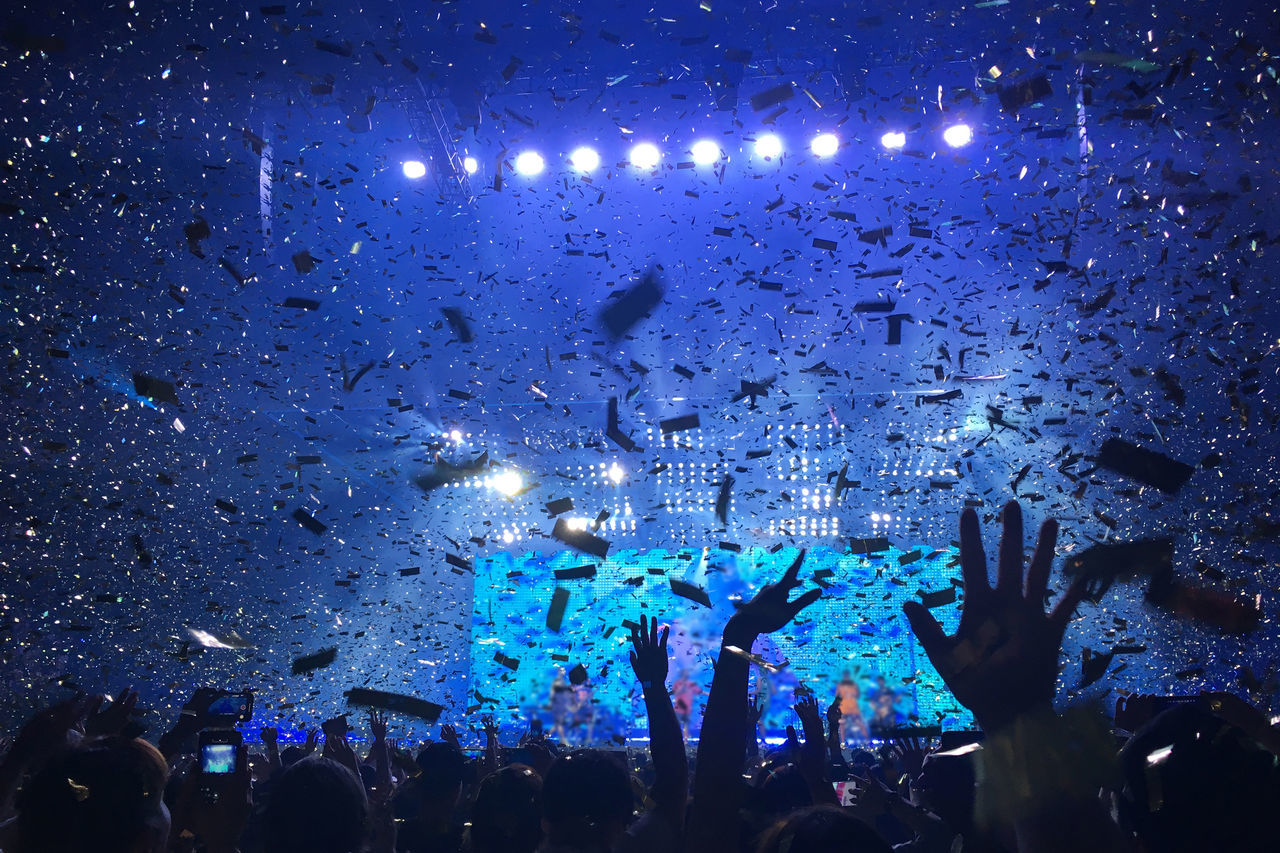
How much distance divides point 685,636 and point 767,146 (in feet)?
31.5

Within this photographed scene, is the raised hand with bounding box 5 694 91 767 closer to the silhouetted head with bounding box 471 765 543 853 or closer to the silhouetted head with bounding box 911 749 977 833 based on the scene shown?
the silhouetted head with bounding box 471 765 543 853

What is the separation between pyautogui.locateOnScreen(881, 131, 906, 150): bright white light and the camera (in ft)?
18.9

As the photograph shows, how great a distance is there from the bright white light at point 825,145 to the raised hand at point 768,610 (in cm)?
486

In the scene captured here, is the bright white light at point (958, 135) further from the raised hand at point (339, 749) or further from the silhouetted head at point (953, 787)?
the raised hand at point (339, 749)

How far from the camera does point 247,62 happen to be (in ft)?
15.6

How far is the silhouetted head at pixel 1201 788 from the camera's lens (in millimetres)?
1354

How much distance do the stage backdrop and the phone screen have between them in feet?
26.8

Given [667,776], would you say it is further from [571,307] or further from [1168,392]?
[1168,392]

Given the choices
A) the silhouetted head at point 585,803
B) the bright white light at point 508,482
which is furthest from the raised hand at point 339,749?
the bright white light at point 508,482

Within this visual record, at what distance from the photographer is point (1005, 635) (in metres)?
1.65

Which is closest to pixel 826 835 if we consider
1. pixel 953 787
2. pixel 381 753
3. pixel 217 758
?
pixel 953 787

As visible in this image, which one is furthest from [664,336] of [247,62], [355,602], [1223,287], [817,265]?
[355,602]

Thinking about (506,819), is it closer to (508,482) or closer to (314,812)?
(314,812)

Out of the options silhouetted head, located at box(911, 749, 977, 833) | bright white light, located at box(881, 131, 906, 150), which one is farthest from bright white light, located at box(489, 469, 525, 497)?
silhouetted head, located at box(911, 749, 977, 833)
